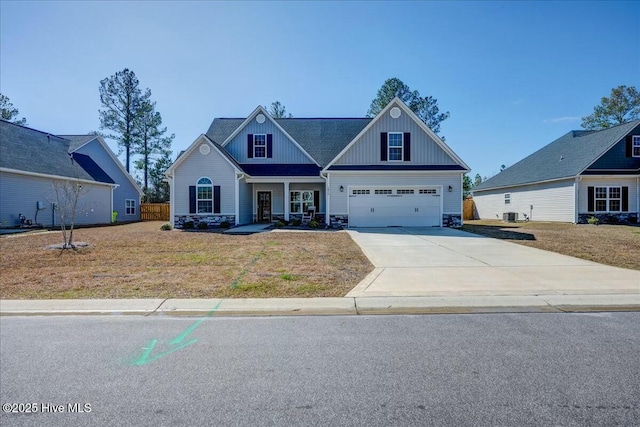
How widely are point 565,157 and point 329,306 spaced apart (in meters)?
27.2

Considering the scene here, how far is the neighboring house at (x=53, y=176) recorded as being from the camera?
790 inches

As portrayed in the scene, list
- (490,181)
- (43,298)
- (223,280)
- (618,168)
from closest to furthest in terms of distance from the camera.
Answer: (43,298) → (223,280) → (618,168) → (490,181)

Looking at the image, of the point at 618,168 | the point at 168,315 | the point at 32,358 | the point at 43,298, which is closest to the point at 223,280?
the point at 168,315

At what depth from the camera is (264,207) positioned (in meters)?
24.0

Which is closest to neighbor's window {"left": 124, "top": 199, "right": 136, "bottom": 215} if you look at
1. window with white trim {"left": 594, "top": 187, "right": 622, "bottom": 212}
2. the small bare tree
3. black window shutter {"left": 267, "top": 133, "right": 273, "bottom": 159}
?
the small bare tree

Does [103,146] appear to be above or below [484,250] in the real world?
above

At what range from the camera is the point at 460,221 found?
778 inches

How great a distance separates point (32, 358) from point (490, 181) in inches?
1401

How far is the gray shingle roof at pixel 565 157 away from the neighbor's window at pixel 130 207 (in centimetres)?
3256

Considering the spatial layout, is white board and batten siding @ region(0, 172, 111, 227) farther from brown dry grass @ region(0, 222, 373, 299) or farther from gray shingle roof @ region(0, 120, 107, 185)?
brown dry grass @ region(0, 222, 373, 299)

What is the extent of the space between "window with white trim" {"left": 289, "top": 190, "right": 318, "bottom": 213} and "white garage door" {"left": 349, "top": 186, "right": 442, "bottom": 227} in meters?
3.89

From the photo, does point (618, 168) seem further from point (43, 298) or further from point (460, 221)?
point (43, 298)

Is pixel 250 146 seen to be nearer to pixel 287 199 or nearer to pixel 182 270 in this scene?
pixel 287 199

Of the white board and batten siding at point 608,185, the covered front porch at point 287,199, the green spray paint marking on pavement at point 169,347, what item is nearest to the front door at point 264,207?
the covered front porch at point 287,199
